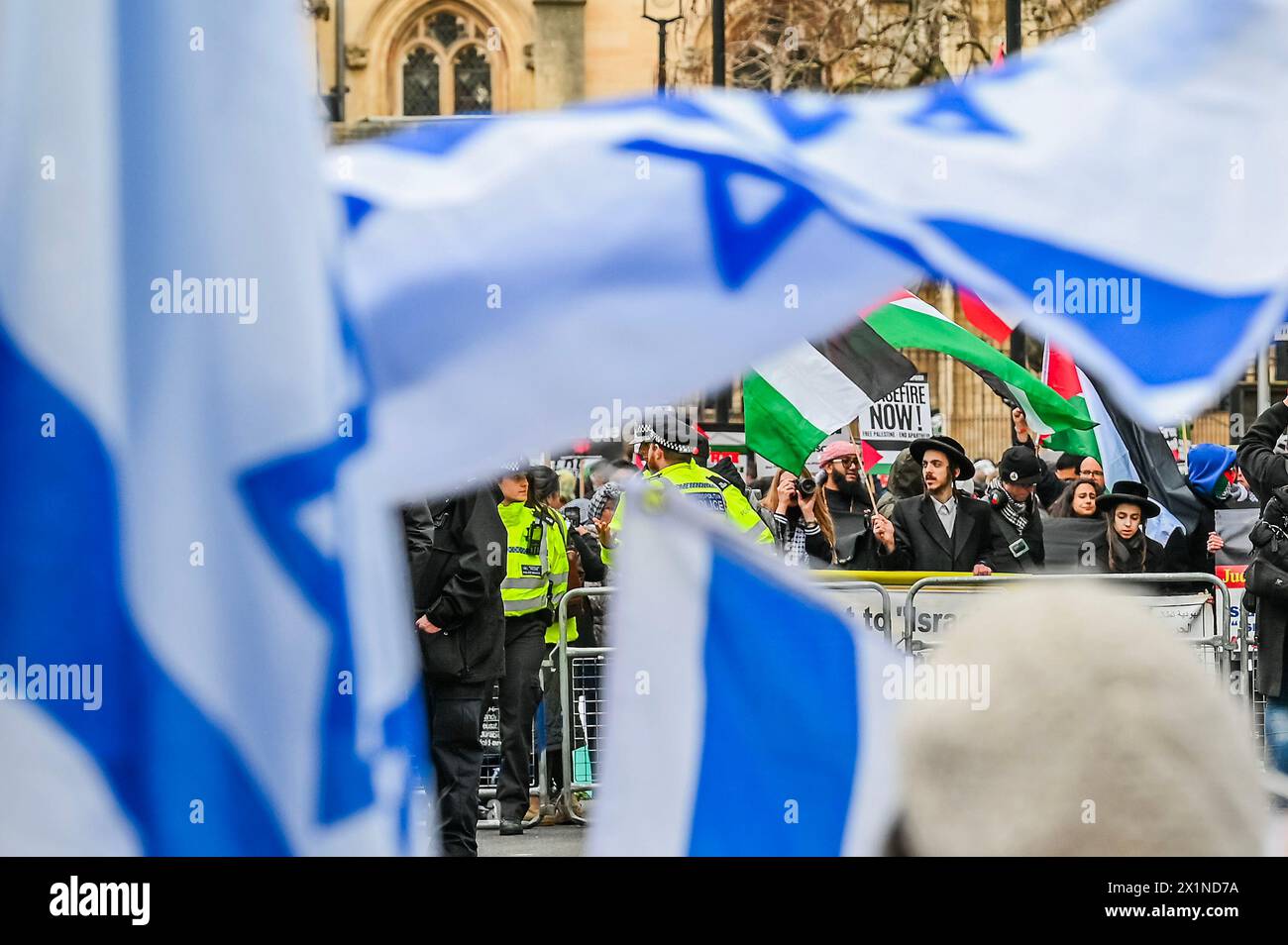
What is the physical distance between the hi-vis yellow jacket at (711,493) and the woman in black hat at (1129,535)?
194 cm

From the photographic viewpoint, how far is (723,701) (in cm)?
211

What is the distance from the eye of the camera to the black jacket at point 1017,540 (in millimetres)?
9812

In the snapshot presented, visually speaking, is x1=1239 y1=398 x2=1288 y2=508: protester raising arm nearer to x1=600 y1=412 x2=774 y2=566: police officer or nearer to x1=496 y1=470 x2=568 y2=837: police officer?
x1=600 y1=412 x2=774 y2=566: police officer

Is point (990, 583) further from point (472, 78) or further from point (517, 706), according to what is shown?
point (472, 78)

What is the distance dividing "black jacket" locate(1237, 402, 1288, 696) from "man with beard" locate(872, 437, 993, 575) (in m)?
1.91

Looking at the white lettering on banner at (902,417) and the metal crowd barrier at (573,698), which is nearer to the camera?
the metal crowd barrier at (573,698)

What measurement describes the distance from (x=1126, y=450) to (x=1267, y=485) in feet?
10.7

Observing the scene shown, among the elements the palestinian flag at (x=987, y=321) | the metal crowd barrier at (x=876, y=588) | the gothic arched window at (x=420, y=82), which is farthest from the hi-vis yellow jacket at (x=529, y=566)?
the gothic arched window at (x=420, y=82)

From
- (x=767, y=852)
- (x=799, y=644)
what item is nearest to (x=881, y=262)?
(x=799, y=644)

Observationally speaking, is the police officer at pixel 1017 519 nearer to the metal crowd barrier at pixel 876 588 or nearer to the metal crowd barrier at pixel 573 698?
the metal crowd barrier at pixel 876 588

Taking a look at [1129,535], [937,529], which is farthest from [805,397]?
[1129,535]

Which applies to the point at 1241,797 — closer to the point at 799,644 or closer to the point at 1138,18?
the point at 799,644
